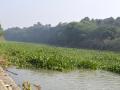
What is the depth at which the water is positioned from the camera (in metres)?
17.9

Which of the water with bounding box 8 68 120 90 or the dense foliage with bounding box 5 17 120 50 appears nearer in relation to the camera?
the water with bounding box 8 68 120 90

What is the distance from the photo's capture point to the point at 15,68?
2439cm

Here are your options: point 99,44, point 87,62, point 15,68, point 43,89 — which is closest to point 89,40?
point 99,44

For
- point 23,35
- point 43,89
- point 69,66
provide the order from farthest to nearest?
point 23,35 < point 69,66 < point 43,89

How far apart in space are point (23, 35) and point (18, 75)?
399 ft

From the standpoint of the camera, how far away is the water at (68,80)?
1794cm

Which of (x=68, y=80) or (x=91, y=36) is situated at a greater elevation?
(x=91, y=36)

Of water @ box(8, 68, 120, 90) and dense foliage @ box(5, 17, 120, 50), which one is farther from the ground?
dense foliage @ box(5, 17, 120, 50)

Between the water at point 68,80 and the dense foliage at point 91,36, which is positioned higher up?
the dense foliage at point 91,36

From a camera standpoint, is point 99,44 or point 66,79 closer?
point 66,79

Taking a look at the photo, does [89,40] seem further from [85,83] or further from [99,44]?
[85,83]

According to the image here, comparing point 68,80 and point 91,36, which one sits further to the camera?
point 91,36

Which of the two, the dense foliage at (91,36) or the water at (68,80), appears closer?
the water at (68,80)

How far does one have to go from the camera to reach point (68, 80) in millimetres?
20250
